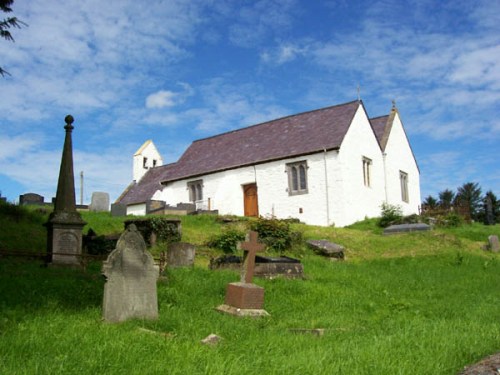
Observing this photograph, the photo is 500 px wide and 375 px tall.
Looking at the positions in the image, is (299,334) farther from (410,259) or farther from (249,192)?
(249,192)

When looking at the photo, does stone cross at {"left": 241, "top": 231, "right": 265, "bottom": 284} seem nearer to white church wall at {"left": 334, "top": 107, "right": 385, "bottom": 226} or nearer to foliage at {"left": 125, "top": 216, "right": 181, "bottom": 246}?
foliage at {"left": 125, "top": 216, "right": 181, "bottom": 246}

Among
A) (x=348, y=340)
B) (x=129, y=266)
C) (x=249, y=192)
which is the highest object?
(x=249, y=192)

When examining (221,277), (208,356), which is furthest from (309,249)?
(208,356)

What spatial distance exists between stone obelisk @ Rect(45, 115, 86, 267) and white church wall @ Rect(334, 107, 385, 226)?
57.3ft

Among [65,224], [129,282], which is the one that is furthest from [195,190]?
[129,282]

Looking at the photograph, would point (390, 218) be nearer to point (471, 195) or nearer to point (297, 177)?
point (297, 177)

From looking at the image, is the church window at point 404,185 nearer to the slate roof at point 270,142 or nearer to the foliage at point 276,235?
the slate roof at point 270,142

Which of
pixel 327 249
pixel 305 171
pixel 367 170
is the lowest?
pixel 327 249

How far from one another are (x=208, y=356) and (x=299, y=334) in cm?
214

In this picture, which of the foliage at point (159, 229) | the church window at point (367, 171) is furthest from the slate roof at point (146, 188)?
the foliage at point (159, 229)

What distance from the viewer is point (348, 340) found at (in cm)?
709

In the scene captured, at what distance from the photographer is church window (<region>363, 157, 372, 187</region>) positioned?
3131cm

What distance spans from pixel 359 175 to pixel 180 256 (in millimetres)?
18398

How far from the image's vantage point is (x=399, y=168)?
35281 millimetres
